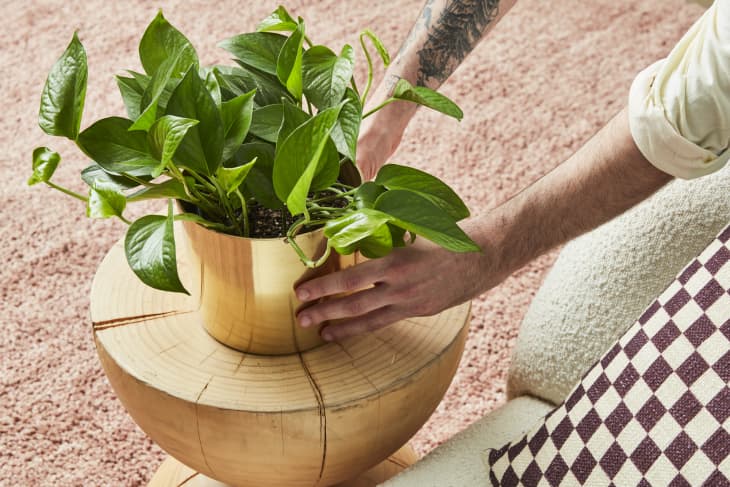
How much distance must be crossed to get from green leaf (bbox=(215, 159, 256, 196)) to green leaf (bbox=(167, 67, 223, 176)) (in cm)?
2

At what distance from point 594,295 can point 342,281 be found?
330mm

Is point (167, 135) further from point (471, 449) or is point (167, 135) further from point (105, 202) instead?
point (471, 449)

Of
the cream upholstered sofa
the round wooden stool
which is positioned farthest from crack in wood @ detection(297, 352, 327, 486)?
the cream upholstered sofa

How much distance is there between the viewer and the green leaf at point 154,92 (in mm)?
792

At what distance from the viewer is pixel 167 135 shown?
2.49 ft

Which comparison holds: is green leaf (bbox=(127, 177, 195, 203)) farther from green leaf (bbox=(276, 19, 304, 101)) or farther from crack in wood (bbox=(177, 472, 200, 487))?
crack in wood (bbox=(177, 472, 200, 487))

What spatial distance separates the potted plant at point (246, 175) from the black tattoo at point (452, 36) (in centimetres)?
39

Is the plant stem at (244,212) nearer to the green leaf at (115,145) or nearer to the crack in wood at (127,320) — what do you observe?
the green leaf at (115,145)

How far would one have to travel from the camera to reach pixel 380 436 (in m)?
0.93

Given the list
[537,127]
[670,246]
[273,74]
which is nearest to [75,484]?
[273,74]

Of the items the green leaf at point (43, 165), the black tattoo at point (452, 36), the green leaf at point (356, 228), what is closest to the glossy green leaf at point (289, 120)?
the green leaf at point (356, 228)

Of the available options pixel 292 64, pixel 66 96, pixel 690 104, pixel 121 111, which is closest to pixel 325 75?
pixel 292 64

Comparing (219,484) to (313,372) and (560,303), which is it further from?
(560,303)

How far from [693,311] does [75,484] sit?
1031mm
